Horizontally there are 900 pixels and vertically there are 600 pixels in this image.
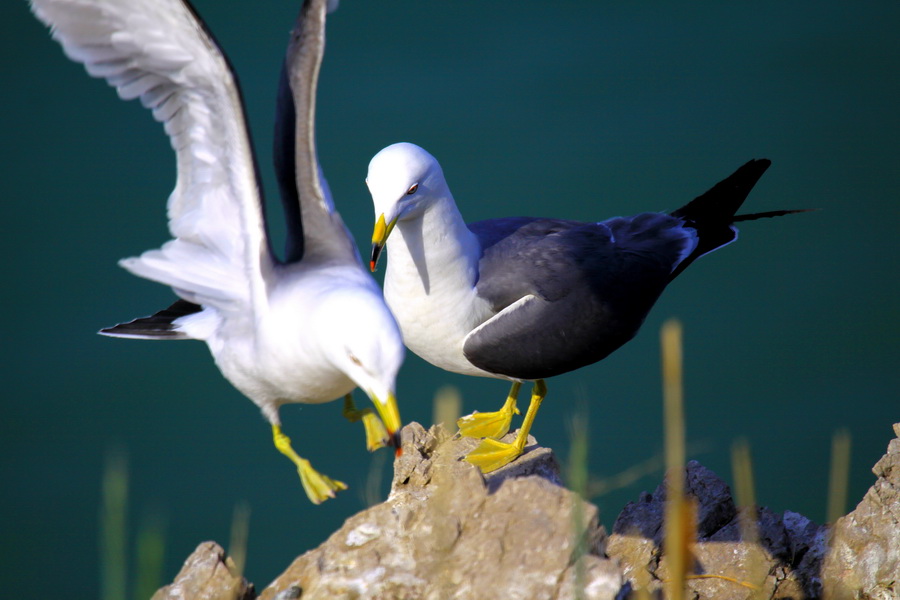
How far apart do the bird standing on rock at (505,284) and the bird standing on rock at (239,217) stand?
48 centimetres

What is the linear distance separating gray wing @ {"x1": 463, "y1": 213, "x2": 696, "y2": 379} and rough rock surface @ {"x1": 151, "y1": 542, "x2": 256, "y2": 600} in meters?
1.76

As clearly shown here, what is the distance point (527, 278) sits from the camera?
15.7 ft

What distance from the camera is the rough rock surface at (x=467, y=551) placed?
275cm

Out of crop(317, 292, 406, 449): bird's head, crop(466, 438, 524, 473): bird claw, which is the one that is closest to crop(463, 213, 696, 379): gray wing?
crop(466, 438, 524, 473): bird claw

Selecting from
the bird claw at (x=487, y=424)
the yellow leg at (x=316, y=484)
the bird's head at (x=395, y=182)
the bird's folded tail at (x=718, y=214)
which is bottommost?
the bird claw at (x=487, y=424)

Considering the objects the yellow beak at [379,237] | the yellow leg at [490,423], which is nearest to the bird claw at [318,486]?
the yellow beak at [379,237]

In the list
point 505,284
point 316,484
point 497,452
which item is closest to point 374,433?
point 316,484

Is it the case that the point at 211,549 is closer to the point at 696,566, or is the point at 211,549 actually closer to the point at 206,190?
the point at 206,190

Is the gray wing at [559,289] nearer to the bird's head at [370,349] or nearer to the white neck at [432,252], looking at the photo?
the white neck at [432,252]

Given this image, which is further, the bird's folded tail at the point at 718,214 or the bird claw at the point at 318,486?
the bird's folded tail at the point at 718,214

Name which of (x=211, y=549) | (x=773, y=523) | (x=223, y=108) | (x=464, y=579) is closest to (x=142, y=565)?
(x=464, y=579)

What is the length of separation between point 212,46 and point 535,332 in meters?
2.06

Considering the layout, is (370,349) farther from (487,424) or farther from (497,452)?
(487,424)

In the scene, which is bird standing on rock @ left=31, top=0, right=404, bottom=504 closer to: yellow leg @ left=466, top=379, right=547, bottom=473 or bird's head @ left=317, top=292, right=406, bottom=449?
bird's head @ left=317, top=292, right=406, bottom=449
